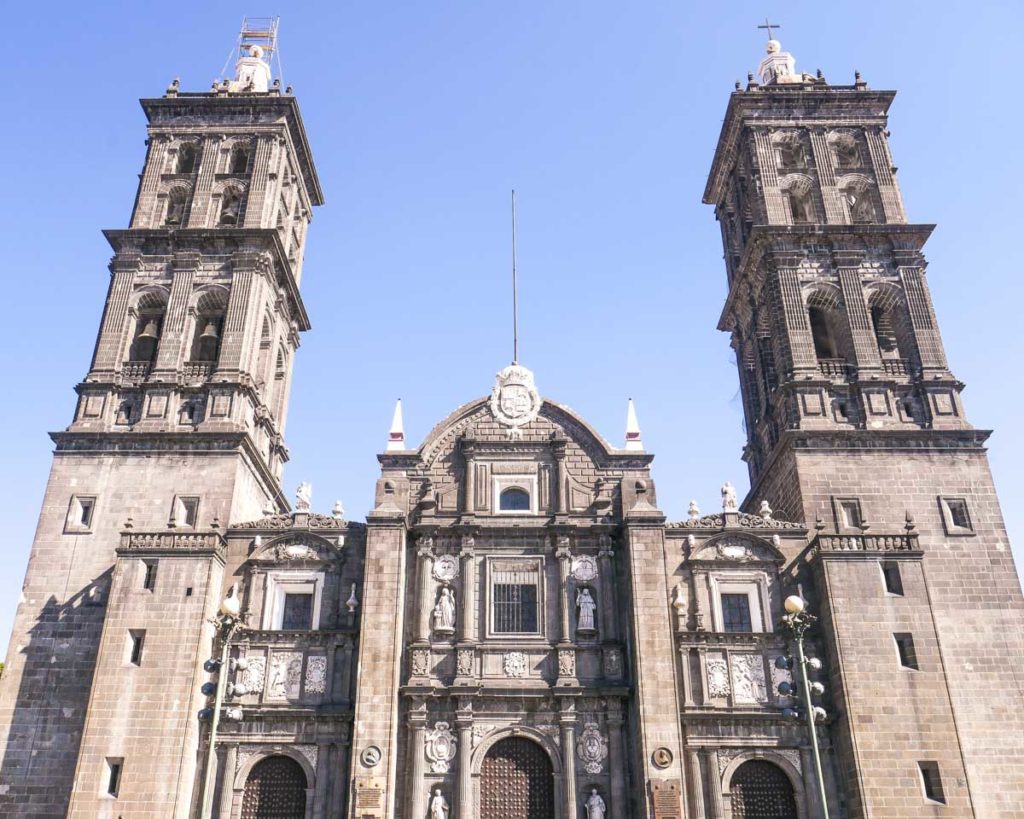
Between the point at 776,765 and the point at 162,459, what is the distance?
25131mm

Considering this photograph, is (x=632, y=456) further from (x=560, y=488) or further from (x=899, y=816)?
(x=899, y=816)

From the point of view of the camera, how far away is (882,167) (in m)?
44.2

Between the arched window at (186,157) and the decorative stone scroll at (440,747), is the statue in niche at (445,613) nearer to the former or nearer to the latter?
the decorative stone scroll at (440,747)

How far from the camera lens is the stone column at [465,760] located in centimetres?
2991

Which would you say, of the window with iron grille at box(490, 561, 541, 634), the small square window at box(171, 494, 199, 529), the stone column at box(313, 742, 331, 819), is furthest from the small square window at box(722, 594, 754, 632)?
the small square window at box(171, 494, 199, 529)

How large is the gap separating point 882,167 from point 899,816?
29205mm

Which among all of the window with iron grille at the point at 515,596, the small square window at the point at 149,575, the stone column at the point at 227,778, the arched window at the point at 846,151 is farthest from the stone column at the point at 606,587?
the arched window at the point at 846,151

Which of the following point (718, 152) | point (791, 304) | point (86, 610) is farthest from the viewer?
point (718, 152)

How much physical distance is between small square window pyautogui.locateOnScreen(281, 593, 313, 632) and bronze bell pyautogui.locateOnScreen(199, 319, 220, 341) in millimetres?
14401

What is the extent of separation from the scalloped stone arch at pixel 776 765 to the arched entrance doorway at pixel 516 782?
5.68 m

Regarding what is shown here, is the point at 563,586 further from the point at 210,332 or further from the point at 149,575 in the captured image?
the point at 210,332

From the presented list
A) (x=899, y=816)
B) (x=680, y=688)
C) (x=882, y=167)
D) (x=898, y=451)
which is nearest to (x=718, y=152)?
(x=882, y=167)

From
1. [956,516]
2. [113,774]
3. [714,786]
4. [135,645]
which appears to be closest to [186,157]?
[135,645]

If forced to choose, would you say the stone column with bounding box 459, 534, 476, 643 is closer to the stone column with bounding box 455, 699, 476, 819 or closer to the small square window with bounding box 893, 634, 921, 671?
the stone column with bounding box 455, 699, 476, 819
